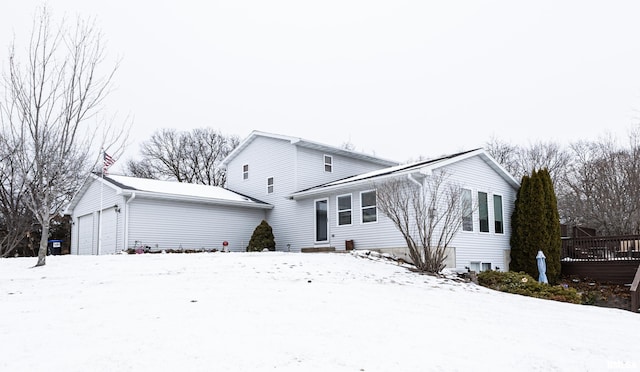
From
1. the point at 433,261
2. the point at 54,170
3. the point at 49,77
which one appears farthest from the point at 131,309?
the point at 433,261

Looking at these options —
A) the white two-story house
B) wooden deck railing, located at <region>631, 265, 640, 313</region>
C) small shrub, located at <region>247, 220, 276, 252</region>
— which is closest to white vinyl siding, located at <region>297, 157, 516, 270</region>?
the white two-story house

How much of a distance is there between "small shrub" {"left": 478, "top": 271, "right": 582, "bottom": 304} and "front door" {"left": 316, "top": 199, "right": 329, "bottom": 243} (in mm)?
6070

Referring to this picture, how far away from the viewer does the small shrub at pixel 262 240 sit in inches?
734

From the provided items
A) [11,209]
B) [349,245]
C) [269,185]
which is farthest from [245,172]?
[11,209]

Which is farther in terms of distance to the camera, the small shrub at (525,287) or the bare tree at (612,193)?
the bare tree at (612,193)

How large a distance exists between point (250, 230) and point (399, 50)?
11.7 meters

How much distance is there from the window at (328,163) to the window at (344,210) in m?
3.36

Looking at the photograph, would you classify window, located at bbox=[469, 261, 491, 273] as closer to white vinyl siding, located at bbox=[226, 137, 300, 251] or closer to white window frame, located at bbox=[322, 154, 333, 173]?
white vinyl siding, located at bbox=[226, 137, 300, 251]

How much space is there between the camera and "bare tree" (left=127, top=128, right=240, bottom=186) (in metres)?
39.9

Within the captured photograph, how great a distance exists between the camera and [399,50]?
2450 cm

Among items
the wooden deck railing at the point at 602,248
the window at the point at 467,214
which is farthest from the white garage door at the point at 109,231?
the wooden deck railing at the point at 602,248

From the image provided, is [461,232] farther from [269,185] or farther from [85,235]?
[85,235]

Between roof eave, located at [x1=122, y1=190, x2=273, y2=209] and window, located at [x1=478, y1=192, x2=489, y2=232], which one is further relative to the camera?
roof eave, located at [x1=122, y1=190, x2=273, y2=209]

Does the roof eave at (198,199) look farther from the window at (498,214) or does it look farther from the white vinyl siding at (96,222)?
the window at (498,214)
